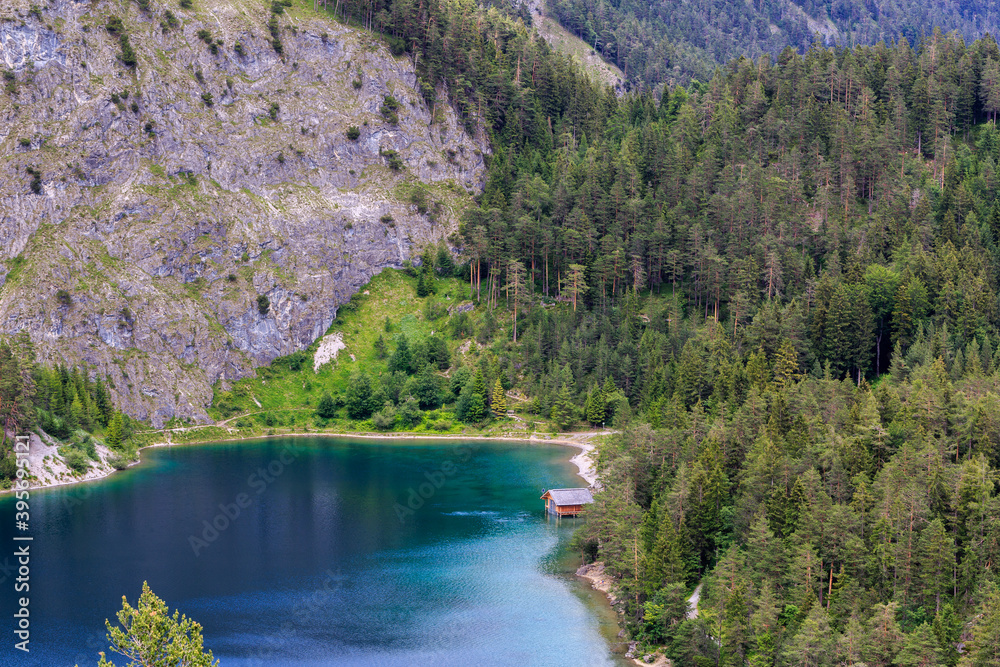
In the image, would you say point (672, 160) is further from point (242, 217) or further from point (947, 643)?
point (947, 643)

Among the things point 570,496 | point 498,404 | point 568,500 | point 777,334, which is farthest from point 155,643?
point 498,404

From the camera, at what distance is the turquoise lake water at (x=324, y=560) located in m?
69.4

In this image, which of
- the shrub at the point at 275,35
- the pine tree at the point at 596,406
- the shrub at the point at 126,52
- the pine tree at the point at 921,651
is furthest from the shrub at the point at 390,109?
the pine tree at the point at 921,651

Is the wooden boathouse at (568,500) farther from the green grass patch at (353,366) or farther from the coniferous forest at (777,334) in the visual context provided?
the green grass patch at (353,366)

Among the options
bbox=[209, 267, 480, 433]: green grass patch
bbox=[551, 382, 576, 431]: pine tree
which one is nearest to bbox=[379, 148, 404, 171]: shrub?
bbox=[209, 267, 480, 433]: green grass patch

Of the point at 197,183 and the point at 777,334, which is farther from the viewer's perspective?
the point at 197,183

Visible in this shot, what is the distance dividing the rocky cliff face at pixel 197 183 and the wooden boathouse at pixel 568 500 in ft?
245

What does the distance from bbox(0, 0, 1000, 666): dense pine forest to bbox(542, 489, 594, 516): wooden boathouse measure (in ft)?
16.5

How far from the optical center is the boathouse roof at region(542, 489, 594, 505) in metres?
102

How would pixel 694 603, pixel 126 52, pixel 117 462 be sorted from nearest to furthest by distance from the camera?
pixel 694 603 < pixel 117 462 < pixel 126 52

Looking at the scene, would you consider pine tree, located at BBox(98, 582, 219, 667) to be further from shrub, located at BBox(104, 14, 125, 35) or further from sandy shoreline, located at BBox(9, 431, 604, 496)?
shrub, located at BBox(104, 14, 125, 35)

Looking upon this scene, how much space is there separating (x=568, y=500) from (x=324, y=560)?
1129 inches

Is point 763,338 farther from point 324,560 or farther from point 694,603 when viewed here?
point 324,560

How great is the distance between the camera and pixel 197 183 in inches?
6575
